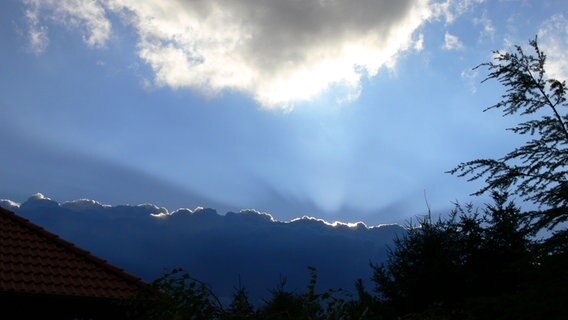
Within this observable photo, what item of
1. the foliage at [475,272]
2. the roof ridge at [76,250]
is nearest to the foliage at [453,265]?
the foliage at [475,272]

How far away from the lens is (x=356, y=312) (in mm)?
6410

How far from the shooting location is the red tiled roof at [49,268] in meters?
9.83

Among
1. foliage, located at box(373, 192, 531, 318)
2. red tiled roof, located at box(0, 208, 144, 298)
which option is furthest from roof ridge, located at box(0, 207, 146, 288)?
foliage, located at box(373, 192, 531, 318)

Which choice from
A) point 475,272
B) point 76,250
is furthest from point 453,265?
point 76,250

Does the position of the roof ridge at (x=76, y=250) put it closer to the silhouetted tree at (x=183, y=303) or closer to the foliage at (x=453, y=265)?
the silhouetted tree at (x=183, y=303)

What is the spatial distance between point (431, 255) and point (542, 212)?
9062 millimetres

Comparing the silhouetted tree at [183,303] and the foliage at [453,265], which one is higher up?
the foliage at [453,265]

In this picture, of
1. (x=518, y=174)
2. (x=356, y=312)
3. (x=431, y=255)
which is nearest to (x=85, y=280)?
(x=356, y=312)

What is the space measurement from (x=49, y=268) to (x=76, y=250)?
129 cm

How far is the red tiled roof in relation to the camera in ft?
32.2

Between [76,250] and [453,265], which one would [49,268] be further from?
[453,265]

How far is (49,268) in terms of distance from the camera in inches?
420

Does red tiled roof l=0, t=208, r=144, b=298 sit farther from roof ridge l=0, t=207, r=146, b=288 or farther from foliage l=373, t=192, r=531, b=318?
foliage l=373, t=192, r=531, b=318

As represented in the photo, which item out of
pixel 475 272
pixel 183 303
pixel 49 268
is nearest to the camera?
pixel 183 303
